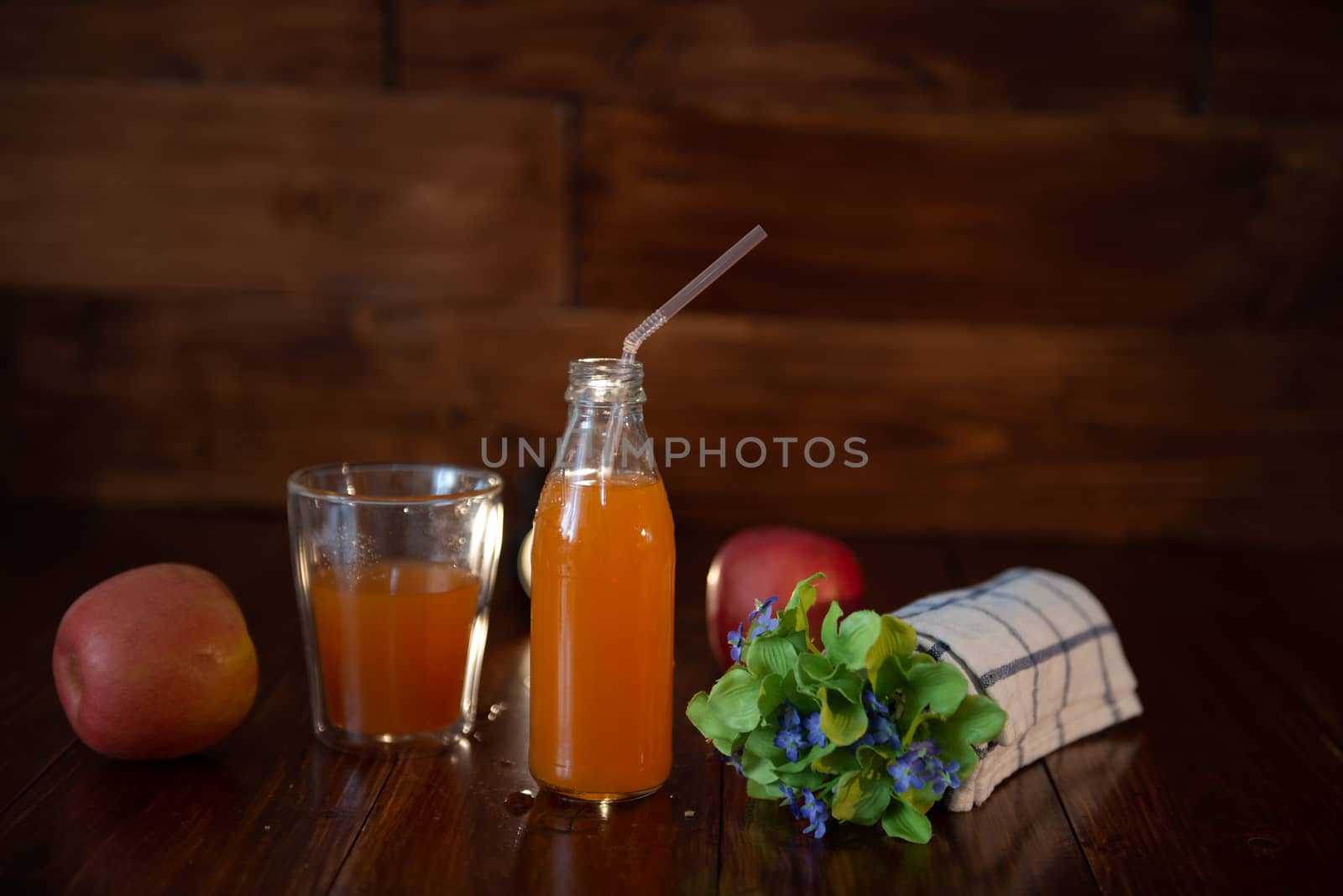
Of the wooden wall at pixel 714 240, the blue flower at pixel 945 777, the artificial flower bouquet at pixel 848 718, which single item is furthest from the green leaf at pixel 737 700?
the wooden wall at pixel 714 240

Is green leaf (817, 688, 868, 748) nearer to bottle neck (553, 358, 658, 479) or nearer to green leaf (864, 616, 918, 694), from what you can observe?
green leaf (864, 616, 918, 694)

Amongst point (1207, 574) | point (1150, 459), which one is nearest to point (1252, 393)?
point (1150, 459)

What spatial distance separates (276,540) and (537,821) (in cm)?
91

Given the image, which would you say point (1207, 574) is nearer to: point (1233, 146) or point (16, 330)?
point (1233, 146)

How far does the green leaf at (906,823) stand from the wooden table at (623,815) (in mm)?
14

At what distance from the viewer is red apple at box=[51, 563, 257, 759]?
825 mm

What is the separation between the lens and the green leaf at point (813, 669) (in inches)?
27.9

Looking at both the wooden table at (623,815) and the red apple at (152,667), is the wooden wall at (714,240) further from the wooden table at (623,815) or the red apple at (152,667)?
the red apple at (152,667)

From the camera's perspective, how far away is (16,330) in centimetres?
175

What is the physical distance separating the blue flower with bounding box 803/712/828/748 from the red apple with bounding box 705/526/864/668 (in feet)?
1.07

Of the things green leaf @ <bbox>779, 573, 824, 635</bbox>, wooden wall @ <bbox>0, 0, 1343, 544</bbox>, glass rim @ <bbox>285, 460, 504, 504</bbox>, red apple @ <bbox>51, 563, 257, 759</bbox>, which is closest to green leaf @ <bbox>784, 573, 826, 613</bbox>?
green leaf @ <bbox>779, 573, 824, 635</bbox>

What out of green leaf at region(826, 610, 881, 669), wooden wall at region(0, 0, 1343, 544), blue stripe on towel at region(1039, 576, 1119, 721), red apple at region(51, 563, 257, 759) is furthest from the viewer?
wooden wall at region(0, 0, 1343, 544)

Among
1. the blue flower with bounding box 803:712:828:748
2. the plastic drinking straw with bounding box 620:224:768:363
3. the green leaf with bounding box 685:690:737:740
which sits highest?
the plastic drinking straw with bounding box 620:224:768:363

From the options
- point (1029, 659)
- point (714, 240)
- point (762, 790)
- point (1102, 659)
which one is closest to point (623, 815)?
point (762, 790)
